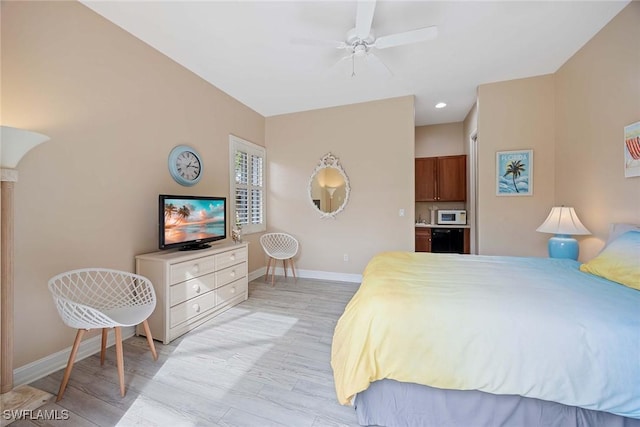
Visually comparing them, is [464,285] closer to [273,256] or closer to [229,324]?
[229,324]

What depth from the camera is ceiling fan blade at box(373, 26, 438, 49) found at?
6.18 feet

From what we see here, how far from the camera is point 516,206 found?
3.21m

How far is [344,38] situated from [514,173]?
110 inches

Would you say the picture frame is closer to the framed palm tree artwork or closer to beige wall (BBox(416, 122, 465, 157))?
the framed palm tree artwork

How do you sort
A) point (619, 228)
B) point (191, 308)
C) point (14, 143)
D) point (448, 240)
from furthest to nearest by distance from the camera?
1. point (448, 240)
2. point (191, 308)
3. point (619, 228)
4. point (14, 143)

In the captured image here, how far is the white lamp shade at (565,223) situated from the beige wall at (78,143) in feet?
13.7

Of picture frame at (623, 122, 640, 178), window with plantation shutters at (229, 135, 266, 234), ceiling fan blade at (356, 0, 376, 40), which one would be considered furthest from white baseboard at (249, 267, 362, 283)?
ceiling fan blade at (356, 0, 376, 40)

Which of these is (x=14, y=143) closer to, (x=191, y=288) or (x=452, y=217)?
(x=191, y=288)

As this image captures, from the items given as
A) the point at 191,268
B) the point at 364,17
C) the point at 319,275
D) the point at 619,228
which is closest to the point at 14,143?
the point at 191,268

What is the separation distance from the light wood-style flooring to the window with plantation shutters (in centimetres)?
176

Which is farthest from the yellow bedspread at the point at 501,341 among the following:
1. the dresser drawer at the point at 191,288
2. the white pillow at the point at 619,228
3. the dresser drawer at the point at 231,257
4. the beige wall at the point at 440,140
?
the beige wall at the point at 440,140

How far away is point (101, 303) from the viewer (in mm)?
2051

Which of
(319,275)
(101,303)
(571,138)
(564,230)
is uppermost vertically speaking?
(571,138)

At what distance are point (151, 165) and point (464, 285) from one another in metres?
3.05
